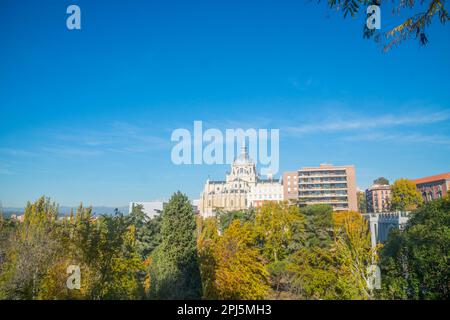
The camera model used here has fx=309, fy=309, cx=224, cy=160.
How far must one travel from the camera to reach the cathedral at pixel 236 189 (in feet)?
324

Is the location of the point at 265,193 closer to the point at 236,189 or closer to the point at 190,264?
the point at 236,189

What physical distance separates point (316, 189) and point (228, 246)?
50776 millimetres

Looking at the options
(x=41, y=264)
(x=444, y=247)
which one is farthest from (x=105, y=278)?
(x=444, y=247)

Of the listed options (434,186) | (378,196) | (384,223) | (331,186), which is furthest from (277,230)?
(378,196)

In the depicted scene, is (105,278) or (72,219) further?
(72,219)

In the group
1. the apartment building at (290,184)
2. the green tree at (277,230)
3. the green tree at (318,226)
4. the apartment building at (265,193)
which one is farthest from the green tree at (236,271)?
the apartment building at (265,193)

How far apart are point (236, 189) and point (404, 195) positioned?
58124mm

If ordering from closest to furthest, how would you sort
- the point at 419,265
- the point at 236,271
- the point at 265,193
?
the point at 419,265
the point at 236,271
the point at 265,193

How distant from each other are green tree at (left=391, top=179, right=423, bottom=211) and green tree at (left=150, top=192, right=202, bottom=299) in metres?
46.9

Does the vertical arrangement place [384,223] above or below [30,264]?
above

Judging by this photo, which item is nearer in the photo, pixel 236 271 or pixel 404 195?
pixel 236 271

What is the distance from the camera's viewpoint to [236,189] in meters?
105

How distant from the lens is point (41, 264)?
40.6 feet
